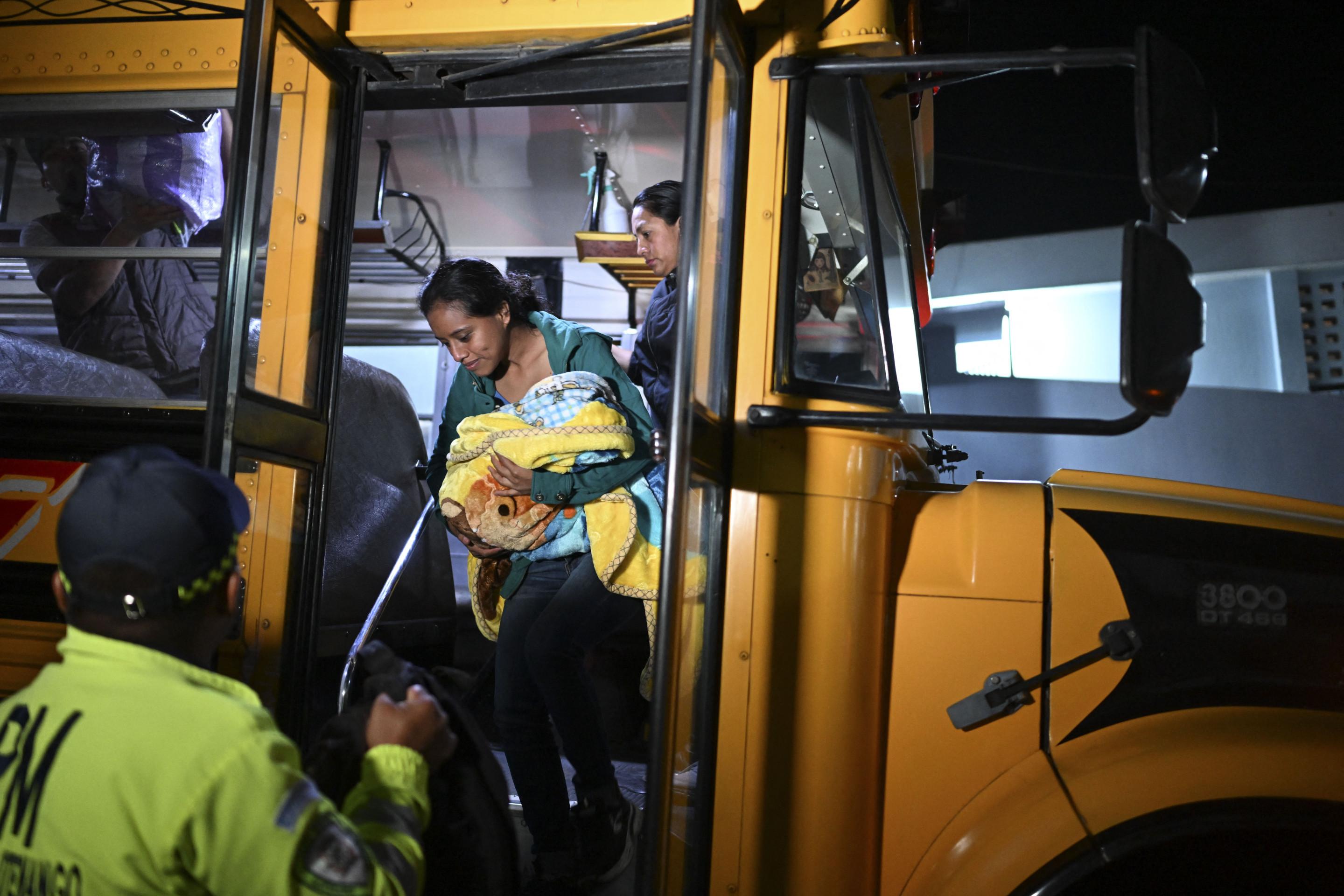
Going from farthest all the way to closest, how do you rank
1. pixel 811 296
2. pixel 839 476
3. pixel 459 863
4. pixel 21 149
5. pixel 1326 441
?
pixel 1326 441
pixel 21 149
pixel 811 296
pixel 839 476
pixel 459 863

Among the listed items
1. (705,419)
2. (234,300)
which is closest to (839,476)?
(705,419)

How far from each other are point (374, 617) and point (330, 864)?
1.88 meters

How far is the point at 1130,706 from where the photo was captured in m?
1.60

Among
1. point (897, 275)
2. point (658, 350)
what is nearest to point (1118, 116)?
point (897, 275)

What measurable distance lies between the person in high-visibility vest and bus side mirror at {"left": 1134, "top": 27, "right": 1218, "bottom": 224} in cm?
138

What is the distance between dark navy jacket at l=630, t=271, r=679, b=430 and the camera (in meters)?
2.35

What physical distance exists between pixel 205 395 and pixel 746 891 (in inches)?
61.0

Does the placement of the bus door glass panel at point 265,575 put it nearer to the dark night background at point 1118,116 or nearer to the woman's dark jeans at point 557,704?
the woman's dark jeans at point 557,704

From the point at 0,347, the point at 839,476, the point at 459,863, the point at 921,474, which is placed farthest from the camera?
the point at 0,347

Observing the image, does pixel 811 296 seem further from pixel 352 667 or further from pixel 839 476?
pixel 352 667

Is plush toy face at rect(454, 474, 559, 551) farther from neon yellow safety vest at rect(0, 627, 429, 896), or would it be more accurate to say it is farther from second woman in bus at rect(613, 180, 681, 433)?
neon yellow safety vest at rect(0, 627, 429, 896)

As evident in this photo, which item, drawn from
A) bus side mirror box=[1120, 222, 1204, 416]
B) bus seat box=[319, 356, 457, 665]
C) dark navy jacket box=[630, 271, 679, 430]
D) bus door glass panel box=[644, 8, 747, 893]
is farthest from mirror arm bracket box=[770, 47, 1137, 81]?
bus seat box=[319, 356, 457, 665]

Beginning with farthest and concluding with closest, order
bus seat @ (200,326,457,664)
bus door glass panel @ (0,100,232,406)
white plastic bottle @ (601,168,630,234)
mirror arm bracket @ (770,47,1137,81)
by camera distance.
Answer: white plastic bottle @ (601,168,630,234) → bus seat @ (200,326,457,664) → bus door glass panel @ (0,100,232,406) → mirror arm bracket @ (770,47,1137,81)

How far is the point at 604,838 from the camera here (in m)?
2.16
